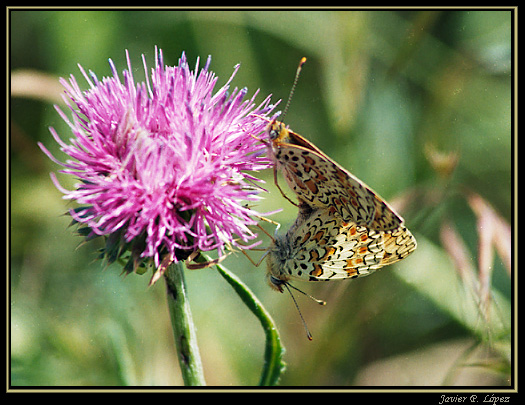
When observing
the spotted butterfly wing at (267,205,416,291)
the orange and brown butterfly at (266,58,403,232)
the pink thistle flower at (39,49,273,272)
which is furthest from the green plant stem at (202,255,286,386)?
the orange and brown butterfly at (266,58,403,232)

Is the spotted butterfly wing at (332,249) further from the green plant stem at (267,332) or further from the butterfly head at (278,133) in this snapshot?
the butterfly head at (278,133)

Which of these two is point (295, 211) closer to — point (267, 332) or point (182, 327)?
point (267, 332)

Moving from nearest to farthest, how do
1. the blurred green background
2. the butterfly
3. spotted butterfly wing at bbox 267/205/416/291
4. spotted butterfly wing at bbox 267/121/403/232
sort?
spotted butterfly wing at bbox 267/121/403/232
the butterfly
spotted butterfly wing at bbox 267/205/416/291
the blurred green background

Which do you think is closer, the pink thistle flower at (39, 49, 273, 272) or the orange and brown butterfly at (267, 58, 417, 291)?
the pink thistle flower at (39, 49, 273, 272)

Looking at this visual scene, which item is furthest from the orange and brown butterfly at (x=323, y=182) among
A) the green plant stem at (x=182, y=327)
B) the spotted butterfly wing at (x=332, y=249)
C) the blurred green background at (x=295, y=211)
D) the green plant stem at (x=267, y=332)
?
the blurred green background at (x=295, y=211)

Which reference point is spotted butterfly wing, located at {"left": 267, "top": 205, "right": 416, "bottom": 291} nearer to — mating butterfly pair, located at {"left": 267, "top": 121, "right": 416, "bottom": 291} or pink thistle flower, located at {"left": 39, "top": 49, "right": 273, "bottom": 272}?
mating butterfly pair, located at {"left": 267, "top": 121, "right": 416, "bottom": 291}

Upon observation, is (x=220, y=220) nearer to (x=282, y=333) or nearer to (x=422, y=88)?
(x=282, y=333)
